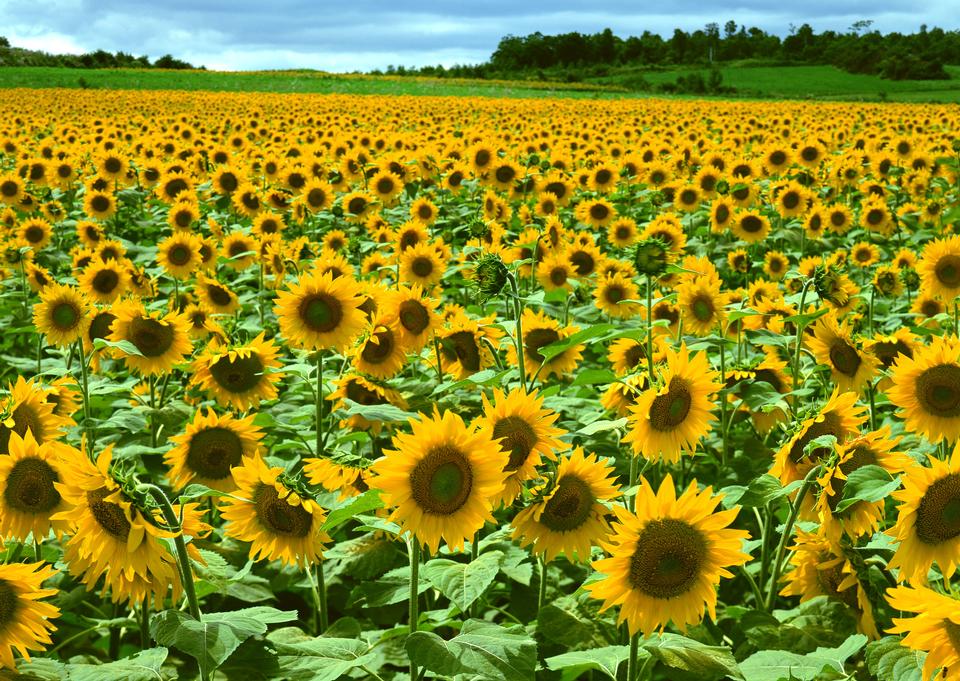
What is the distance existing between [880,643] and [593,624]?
862 mm

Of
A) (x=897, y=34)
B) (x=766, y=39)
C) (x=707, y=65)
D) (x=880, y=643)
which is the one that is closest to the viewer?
(x=880, y=643)

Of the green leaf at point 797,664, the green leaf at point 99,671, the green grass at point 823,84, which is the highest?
the green grass at point 823,84

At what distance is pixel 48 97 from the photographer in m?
29.6

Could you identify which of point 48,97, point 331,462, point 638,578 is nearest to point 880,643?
point 638,578

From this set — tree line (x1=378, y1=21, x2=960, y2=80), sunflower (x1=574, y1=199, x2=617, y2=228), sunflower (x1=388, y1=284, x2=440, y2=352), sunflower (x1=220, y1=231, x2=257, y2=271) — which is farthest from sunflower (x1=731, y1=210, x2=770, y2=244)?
tree line (x1=378, y1=21, x2=960, y2=80)

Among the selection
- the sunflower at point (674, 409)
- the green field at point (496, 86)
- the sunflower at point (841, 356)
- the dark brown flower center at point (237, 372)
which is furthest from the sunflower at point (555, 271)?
the green field at point (496, 86)

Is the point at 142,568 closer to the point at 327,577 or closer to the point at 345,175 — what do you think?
the point at 327,577

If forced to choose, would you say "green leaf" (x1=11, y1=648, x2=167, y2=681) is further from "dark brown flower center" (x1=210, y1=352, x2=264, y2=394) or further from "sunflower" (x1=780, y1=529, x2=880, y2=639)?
"sunflower" (x1=780, y1=529, x2=880, y2=639)

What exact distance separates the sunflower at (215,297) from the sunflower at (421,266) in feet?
4.05

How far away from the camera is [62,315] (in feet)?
14.4

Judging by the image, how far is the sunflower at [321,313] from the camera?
374cm

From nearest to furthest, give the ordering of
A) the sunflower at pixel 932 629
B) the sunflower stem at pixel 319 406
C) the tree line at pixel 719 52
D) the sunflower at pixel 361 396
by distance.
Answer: the sunflower at pixel 932 629 < the sunflower stem at pixel 319 406 < the sunflower at pixel 361 396 < the tree line at pixel 719 52

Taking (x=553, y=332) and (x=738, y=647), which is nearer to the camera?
(x=738, y=647)

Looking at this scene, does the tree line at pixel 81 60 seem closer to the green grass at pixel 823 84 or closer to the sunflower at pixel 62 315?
the green grass at pixel 823 84
